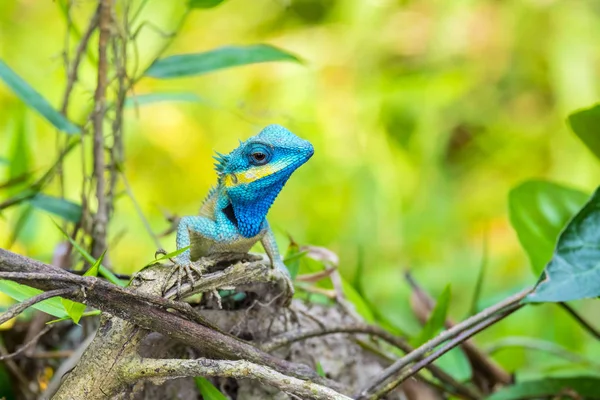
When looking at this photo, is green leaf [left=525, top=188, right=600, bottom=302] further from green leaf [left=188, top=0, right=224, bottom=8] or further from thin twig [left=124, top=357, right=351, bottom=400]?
green leaf [left=188, top=0, right=224, bottom=8]

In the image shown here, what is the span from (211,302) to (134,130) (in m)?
2.98

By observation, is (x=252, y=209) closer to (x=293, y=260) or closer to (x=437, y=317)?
(x=293, y=260)

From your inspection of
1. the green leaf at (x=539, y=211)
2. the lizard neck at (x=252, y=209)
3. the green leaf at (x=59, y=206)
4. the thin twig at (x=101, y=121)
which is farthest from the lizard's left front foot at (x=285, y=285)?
the green leaf at (x=539, y=211)

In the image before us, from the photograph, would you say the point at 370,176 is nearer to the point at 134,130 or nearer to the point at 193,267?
the point at 134,130

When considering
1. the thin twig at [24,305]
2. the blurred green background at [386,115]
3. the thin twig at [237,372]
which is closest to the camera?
the thin twig at [24,305]

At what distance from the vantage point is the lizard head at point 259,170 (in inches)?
62.5

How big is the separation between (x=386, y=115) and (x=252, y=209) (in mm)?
3041

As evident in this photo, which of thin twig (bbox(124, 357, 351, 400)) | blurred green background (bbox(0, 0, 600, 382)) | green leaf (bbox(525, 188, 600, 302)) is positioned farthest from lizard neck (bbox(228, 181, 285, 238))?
blurred green background (bbox(0, 0, 600, 382))

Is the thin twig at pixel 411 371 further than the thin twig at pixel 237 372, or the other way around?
the thin twig at pixel 411 371

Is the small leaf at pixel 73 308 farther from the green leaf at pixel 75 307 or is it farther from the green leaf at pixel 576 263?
the green leaf at pixel 576 263

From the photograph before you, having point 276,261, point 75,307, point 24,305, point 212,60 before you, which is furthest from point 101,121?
point 24,305

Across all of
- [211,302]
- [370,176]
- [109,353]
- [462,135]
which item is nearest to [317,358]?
[211,302]

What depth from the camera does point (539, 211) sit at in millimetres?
2059

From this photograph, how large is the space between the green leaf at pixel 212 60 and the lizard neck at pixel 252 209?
523mm
